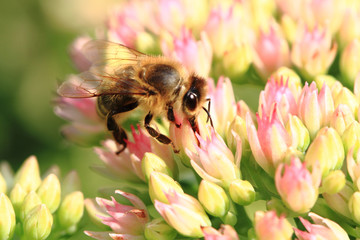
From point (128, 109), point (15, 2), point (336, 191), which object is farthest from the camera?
point (15, 2)

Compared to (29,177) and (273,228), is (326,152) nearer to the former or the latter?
(273,228)

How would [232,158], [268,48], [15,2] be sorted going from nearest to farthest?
[232,158] < [268,48] < [15,2]

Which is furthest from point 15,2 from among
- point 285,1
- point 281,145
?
point 281,145

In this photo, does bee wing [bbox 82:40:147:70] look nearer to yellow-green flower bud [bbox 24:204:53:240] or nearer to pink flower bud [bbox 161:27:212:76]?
pink flower bud [bbox 161:27:212:76]

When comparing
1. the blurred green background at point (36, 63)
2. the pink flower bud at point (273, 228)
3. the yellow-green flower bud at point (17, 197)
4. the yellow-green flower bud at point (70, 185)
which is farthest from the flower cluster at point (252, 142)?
the blurred green background at point (36, 63)

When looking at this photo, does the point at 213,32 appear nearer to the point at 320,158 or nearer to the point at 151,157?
the point at 151,157

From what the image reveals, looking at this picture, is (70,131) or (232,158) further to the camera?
(70,131)

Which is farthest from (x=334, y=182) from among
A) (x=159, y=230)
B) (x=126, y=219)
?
(x=126, y=219)
